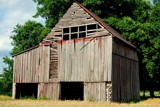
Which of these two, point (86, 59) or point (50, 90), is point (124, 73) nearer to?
point (86, 59)

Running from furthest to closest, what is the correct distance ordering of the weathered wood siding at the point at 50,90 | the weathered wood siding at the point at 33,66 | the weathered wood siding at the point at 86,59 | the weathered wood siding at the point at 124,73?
1. the weathered wood siding at the point at 33,66
2. the weathered wood siding at the point at 50,90
3. the weathered wood siding at the point at 124,73
4. the weathered wood siding at the point at 86,59

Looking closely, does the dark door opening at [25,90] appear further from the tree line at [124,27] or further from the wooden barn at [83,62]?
the tree line at [124,27]

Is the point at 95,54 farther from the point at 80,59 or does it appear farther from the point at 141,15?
the point at 141,15

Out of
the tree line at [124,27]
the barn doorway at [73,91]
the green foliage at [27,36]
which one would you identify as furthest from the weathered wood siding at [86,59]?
the green foliage at [27,36]

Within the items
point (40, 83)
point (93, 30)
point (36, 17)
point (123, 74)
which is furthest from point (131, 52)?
point (36, 17)

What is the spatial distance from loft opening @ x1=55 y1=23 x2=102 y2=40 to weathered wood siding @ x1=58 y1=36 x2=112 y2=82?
3.16ft

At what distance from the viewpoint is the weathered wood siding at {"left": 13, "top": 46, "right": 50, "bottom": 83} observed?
30.6 m

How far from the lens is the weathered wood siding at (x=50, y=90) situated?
29266 mm

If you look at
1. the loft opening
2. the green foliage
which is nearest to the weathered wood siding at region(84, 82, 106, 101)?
the loft opening

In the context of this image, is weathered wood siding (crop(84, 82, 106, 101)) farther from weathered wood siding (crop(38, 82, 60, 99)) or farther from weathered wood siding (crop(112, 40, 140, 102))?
weathered wood siding (crop(38, 82, 60, 99))

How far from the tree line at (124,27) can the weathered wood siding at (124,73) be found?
418cm

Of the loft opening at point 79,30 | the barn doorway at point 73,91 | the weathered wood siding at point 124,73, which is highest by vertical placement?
the loft opening at point 79,30

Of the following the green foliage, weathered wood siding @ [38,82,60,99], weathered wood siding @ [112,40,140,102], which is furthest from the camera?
the green foliage

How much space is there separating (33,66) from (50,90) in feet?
11.3
